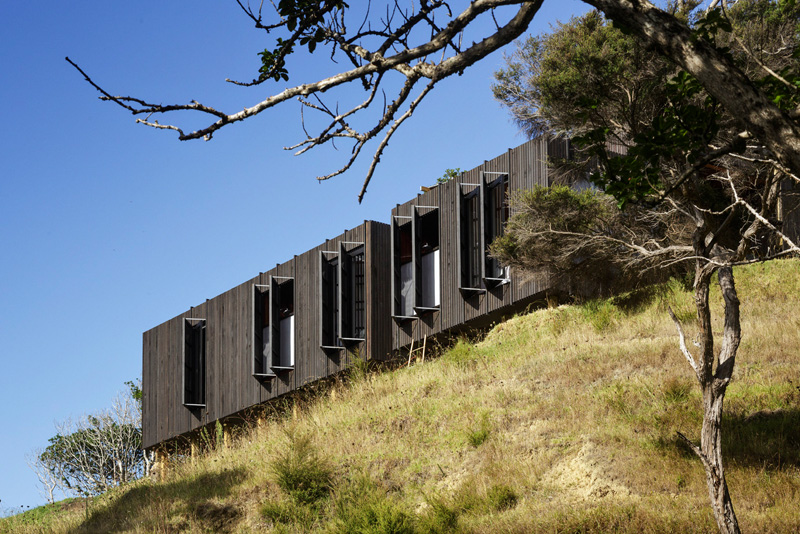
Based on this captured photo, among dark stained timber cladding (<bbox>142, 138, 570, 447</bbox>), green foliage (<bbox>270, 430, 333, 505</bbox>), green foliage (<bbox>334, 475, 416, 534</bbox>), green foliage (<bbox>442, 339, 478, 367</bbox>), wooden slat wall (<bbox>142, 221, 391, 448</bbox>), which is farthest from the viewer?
wooden slat wall (<bbox>142, 221, 391, 448</bbox>)

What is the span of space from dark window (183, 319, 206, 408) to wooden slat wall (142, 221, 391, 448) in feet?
1.10

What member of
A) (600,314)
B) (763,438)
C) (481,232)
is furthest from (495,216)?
(763,438)

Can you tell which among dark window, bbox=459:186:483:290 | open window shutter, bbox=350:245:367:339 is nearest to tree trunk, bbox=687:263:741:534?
dark window, bbox=459:186:483:290

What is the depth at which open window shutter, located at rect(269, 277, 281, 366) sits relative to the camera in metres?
26.5

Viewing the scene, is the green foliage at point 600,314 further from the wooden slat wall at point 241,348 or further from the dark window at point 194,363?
the dark window at point 194,363

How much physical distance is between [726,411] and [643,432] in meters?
1.57

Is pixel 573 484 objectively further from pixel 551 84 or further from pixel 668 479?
pixel 551 84

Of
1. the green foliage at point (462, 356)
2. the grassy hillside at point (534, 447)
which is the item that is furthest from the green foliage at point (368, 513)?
the green foliage at point (462, 356)

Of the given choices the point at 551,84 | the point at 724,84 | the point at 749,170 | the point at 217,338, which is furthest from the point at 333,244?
the point at 724,84

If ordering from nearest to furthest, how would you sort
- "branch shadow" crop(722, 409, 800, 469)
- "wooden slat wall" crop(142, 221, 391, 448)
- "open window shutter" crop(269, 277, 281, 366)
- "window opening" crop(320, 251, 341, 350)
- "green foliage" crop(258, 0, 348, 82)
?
"green foliage" crop(258, 0, 348, 82), "branch shadow" crop(722, 409, 800, 469), "wooden slat wall" crop(142, 221, 391, 448), "window opening" crop(320, 251, 341, 350), "open window shutter" crop(269, 277, 281, 366)

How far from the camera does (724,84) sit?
4855mm

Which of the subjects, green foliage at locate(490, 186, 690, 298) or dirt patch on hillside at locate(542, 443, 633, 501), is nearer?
dirt patch on hillside at locate(542, 443, 633, 501)

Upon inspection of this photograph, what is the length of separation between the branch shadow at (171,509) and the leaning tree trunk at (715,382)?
8635 millimetres

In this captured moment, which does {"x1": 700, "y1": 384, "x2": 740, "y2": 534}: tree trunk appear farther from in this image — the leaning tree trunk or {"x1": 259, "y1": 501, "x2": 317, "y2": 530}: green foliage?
{"x1": 259, "y1": 501, "x2": 317, "y2": 530}: green foliage
